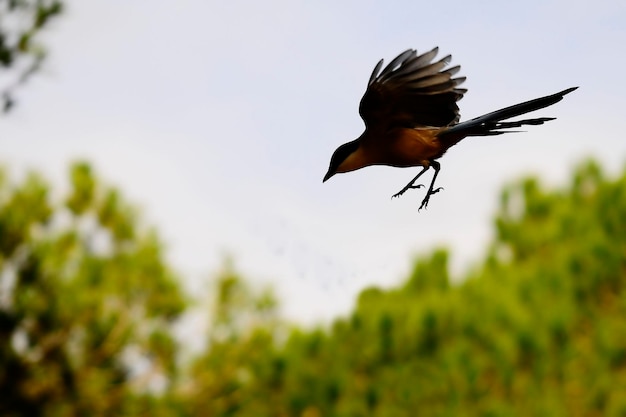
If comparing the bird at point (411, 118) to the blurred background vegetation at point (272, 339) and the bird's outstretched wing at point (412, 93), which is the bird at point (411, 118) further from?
the blurred background vegetation at point (272, 339)

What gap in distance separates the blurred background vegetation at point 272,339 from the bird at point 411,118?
7.26 meters

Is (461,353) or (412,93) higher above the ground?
(412,93)

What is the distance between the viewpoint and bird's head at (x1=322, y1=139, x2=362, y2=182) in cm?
236

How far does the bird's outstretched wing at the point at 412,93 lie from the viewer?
248 cm

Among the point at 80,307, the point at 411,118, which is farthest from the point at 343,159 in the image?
the point at 80,307

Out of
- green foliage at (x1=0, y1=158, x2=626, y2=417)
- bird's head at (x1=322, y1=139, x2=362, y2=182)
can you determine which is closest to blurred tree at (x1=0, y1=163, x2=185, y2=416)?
green foliage at (x1=0, y1=158, x2=626, y2=417)

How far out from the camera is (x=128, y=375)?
1038cm

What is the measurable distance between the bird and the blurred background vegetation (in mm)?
7263

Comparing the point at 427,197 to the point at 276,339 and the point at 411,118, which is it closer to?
the point at 411,118

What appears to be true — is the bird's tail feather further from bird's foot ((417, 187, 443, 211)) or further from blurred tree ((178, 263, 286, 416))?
blurred tree ((178, 263, 286, 416))

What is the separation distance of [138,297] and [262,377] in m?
1.77

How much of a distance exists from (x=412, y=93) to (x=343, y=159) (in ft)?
0.84

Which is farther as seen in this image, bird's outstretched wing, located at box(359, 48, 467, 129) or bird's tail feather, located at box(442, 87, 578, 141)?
bird's outstretched wing, located at box(359, 48, 467, 129)

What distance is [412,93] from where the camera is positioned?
2.51 metres
